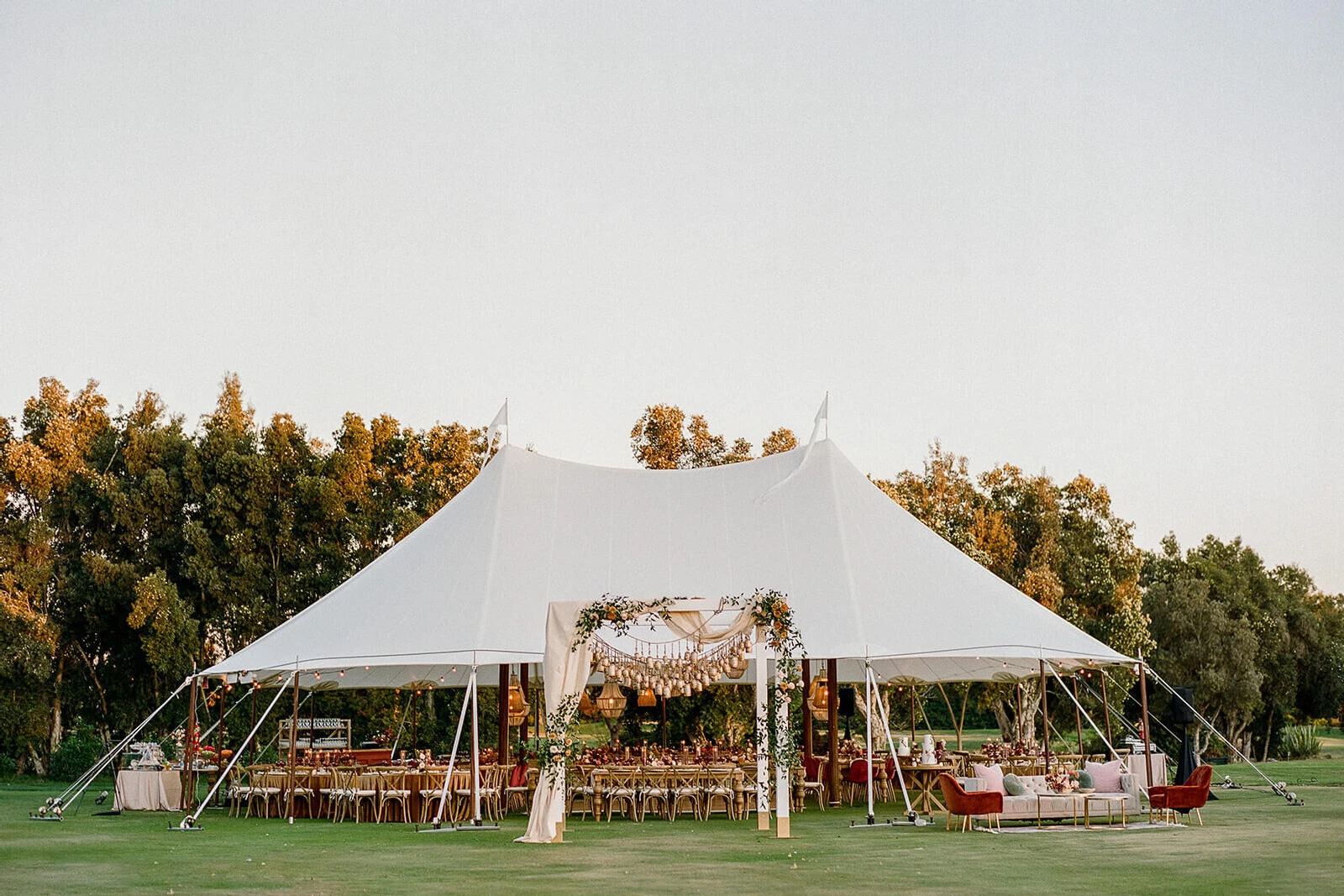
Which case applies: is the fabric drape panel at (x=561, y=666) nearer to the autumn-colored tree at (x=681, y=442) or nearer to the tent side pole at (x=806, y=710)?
the tent side pole at (x=806, y=710)

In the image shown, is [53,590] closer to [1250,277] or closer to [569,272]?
[569,272]

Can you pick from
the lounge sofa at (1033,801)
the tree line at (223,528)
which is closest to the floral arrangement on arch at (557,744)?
the lounge sofa at (1033,801)

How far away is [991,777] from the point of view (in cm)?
1434

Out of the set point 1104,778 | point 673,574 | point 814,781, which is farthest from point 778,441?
point 1104,778

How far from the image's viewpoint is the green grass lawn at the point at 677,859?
30.0 feet

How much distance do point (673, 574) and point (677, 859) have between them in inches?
279

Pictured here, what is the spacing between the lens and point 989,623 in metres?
16.6

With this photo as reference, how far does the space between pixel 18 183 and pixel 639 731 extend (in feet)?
50.5

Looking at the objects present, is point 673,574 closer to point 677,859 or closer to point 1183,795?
point 677,859

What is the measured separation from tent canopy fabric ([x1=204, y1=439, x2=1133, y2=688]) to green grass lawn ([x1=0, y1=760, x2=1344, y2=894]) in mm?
2327

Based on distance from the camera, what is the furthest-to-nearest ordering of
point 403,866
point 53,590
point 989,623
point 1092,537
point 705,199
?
point 1092,537
point 53,590
point 705,199
point 989,623
point 403,866

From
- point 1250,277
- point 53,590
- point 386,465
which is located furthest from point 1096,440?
point 53,590

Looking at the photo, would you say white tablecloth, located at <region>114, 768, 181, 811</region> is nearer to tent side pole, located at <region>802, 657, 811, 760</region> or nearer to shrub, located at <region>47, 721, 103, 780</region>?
shrub, located at <region>47, 721, 103, 780</region>

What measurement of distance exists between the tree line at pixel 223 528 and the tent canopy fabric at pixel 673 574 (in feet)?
22.8
